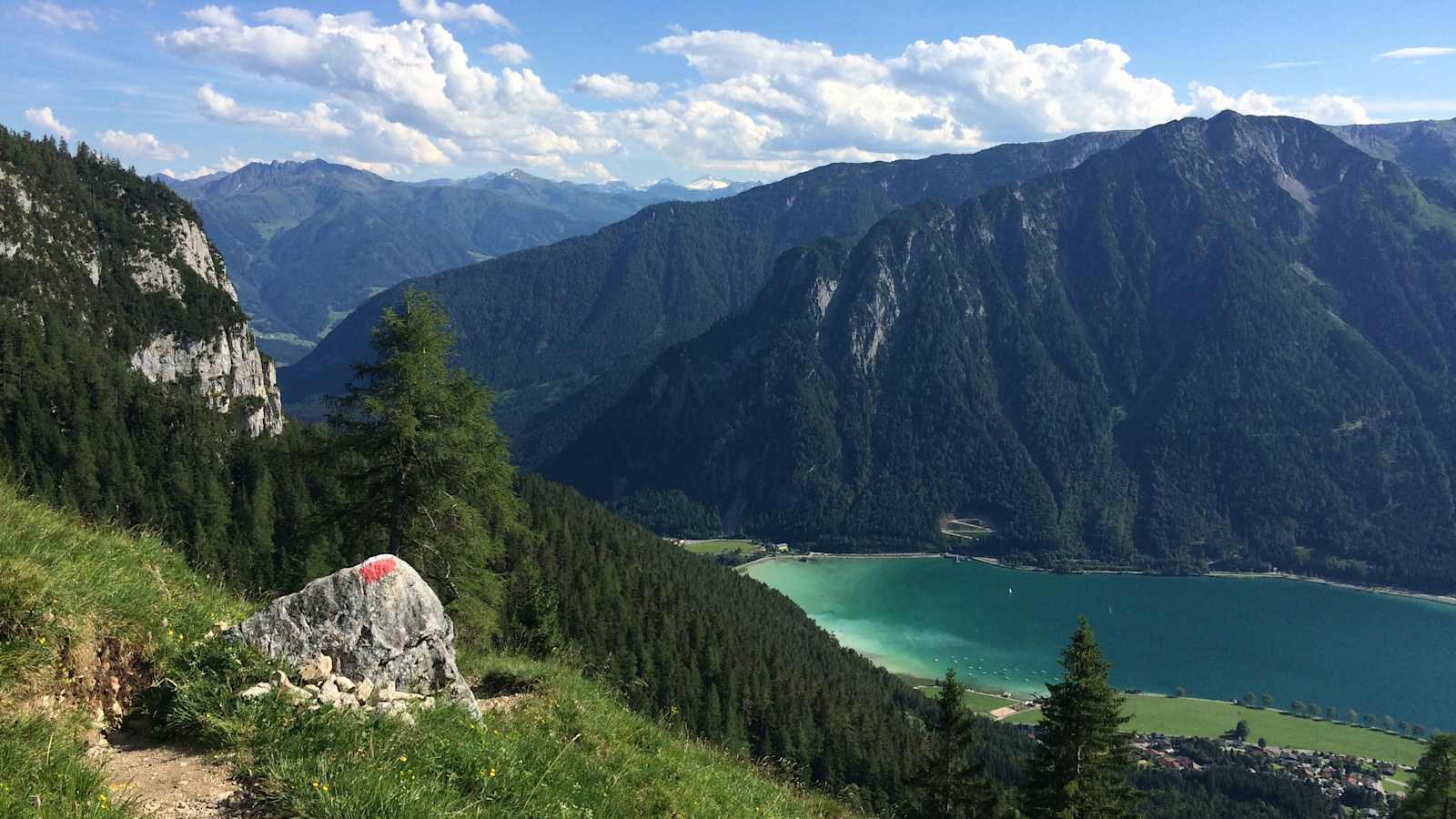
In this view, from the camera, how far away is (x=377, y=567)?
11.0 meters

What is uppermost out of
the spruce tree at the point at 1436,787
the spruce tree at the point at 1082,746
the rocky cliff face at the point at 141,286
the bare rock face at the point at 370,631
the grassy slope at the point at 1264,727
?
the rocky cliff face at the point at 141,286

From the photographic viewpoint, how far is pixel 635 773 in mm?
9828

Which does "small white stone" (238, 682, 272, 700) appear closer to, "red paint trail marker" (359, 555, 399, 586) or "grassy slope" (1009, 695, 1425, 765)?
"red paint trail marker" (359, 555, 399, 586)

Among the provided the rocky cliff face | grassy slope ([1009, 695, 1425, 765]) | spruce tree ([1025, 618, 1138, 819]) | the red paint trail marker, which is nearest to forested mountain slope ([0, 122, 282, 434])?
the rocky cliff face

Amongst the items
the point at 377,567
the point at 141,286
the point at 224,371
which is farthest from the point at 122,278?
the point at 377,567

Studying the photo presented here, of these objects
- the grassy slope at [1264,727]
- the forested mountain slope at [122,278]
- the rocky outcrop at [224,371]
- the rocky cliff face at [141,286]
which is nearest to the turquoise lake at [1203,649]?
the grassy slope at [1264,727]

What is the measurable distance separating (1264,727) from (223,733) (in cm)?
16843

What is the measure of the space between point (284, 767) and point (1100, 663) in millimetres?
28027

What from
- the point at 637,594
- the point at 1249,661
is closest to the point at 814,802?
the point at 637,594

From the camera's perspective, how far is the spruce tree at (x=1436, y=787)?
118ft

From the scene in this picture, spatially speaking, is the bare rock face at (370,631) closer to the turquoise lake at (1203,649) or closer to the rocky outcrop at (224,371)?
the rocky outcrop at (224,371)

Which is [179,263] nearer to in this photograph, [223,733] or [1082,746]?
[1082,746]

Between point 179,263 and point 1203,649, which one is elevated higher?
point 179,263

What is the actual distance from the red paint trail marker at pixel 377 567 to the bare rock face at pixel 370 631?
0.04 feet
